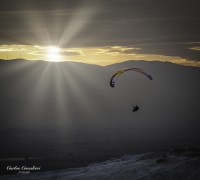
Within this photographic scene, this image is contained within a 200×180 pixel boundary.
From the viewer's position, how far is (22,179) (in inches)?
2447

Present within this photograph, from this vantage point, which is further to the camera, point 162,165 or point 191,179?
point 162,165

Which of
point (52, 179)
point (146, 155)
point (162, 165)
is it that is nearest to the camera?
point (162, 165)

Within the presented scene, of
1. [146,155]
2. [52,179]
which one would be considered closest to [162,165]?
[146,155]

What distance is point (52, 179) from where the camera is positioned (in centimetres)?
5928

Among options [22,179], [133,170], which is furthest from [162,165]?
[22,179]

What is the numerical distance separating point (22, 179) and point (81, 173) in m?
9.44

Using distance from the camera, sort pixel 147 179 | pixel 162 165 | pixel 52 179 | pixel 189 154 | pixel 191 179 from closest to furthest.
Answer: pixel 191 179
pixel 147 179
pixel 162 165
pixel 189 154
pixel 52 179

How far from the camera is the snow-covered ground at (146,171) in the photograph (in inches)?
1853

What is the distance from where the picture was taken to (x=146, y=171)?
50.7 meters

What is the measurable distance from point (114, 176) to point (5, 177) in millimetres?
22070

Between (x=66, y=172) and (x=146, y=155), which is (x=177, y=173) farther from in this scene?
(x=66, y=172)

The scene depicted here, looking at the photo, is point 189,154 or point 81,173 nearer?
point 189,154

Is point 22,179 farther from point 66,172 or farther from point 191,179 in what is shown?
point 191,179

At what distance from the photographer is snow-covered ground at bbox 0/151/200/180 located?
4706 centimetres
